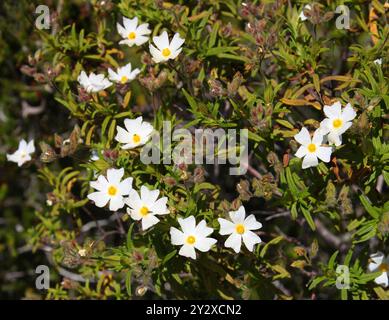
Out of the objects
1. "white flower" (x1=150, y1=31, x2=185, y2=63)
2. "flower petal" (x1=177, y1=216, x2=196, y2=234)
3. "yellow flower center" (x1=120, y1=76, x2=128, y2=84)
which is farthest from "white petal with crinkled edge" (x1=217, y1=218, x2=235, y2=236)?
"yellow flower center" (x1=120, y1=76, x2=128, y2=84)

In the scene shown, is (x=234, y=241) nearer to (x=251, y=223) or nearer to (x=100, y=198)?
(x=251, y=223)

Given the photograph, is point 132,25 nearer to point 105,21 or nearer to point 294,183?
point 105,21

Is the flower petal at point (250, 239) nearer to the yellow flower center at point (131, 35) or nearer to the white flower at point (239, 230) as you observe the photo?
the white flower at point (239, 230)

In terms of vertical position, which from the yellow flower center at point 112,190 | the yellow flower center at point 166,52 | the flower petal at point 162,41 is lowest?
the yellow flower center at point 112,190

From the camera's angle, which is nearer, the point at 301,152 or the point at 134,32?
the point at 301,152

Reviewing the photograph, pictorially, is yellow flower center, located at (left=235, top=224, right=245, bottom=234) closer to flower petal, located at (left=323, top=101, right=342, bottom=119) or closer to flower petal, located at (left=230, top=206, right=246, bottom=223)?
flower petal, located at (left=230, top=206, right=246, bottom=223)

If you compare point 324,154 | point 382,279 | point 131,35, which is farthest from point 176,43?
point 382,279

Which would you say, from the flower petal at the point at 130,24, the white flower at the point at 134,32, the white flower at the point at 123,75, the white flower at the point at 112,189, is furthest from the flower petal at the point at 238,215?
the flower petal at the point at 130,24
